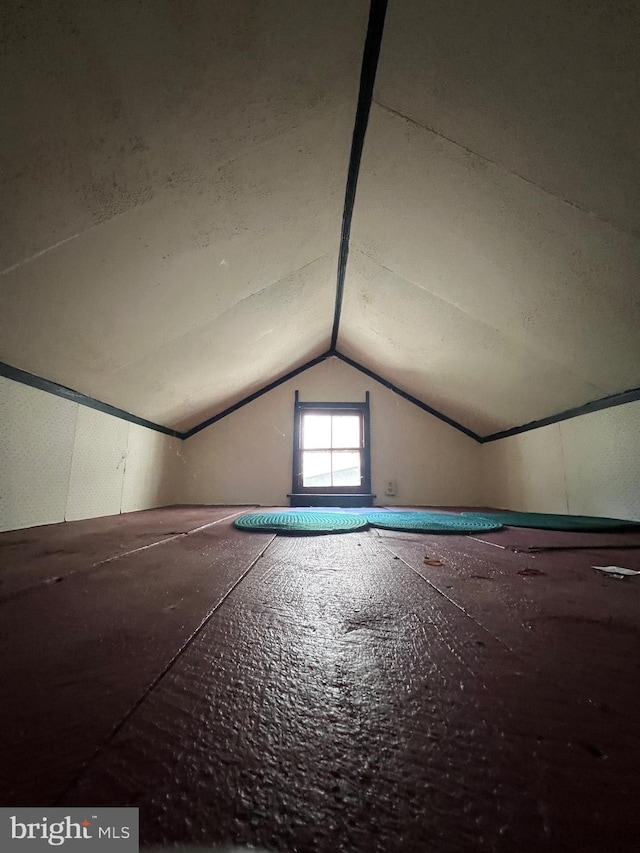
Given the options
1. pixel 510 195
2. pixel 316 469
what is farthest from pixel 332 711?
pixel 316 469

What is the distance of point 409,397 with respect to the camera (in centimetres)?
455

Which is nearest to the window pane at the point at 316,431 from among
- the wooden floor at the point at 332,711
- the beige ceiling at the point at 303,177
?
the beige ceiling at the point at 303,177

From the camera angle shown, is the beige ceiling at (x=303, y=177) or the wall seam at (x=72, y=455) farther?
the wall seam at (x=72, y=455)

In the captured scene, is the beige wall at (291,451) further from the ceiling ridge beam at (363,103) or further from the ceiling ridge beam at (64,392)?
the ceiling ridge beam at (363,103)

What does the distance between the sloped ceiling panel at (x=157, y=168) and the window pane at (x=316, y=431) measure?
2.14 m

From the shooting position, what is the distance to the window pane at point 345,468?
14.1 ft

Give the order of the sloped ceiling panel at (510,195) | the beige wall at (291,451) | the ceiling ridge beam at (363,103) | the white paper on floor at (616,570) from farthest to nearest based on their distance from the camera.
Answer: the beige wall at (291,451) → the ceiling ridge beam at (363,103) → the sloped ceiling panel at (510,195) → the white paper on floor at (616,570)

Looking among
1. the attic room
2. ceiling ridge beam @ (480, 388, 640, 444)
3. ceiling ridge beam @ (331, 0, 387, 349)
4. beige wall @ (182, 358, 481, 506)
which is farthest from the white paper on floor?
beige wall @ (182, 358, 481, 506)

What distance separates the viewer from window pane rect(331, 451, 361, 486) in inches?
169

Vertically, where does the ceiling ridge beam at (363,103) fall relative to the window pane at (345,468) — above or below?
above

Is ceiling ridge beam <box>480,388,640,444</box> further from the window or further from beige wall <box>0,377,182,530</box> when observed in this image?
beige wall <box>0,377,182,530</box>

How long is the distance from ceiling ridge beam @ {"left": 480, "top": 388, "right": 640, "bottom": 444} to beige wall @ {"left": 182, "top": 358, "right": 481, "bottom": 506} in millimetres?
809

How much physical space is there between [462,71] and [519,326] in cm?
150

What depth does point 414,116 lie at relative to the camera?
1.54 m
